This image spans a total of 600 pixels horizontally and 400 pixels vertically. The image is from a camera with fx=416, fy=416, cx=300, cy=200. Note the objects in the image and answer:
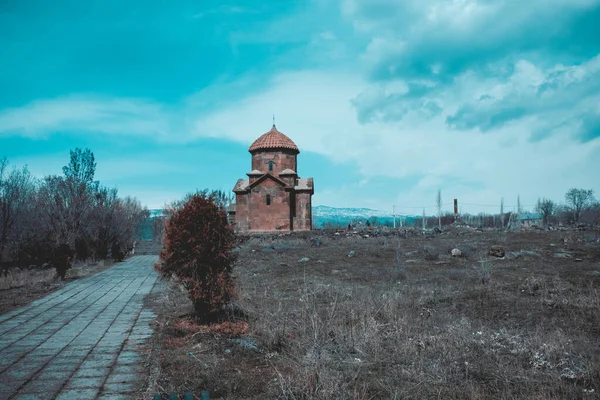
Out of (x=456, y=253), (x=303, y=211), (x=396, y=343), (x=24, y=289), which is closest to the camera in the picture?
(x=396, y=343)

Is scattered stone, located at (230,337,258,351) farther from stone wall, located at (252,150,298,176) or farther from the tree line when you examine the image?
stone wall, located at (252,150,298,176)

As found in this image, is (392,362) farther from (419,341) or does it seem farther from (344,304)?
(344,304)

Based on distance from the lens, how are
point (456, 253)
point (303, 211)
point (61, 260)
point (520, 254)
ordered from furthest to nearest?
1. point (303, 211)
2. point (456, 253)
3. point (520, 254)
4. point (61, 260)

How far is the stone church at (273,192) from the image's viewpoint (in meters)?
30.5

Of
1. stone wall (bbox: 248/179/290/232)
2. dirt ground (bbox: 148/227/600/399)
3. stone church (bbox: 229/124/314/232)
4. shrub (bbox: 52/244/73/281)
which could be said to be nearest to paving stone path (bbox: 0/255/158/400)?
dirt ground (bbox: 148/227/600/399)

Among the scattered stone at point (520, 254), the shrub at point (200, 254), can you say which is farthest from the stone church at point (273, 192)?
the shrub at point (200, 254)

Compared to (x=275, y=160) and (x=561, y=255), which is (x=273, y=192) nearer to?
(x=275, y=160)

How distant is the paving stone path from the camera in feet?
13.5

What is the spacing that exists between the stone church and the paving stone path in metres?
20.3

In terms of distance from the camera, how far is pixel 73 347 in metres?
5.59

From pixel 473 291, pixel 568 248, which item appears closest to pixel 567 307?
pixel 473 291

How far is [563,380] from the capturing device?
4.16 meters

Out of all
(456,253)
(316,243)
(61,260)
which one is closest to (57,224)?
(61,260)

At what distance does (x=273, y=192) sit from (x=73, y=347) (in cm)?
2504
